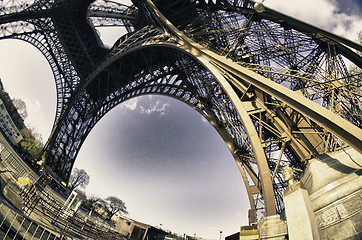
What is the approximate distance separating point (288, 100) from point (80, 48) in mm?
27316

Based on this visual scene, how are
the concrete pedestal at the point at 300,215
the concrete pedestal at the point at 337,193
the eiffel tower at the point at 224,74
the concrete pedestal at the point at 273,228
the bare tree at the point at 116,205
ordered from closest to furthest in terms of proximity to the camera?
the concrete pedestal at the point at 300,215 < the concrete pedestal at the point at 337,193 < the concrete pedestal at the point at 273,228 < the eiffel tower at the point at 224,74 < the bare tree at the point at 116,205

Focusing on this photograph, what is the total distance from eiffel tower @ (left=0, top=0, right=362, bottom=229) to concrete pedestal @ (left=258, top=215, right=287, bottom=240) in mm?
322

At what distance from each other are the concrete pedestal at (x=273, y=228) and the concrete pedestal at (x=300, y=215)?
0.53 meters

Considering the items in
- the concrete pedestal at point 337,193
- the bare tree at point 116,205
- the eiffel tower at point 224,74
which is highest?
the eiffel tower at point 224,74

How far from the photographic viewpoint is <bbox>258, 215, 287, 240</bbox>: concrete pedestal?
15.8 feet

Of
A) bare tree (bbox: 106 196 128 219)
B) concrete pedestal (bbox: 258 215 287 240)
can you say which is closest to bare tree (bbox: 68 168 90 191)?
bare tree (bbox: 106 196 128 219)

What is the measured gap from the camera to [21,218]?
6.44 metres

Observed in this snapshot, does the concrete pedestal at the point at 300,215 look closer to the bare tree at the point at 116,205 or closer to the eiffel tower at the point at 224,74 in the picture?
the eiffel tower at the point at 224,74

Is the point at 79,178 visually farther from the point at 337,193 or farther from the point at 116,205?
the point at 337,193

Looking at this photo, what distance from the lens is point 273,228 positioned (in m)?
5.02

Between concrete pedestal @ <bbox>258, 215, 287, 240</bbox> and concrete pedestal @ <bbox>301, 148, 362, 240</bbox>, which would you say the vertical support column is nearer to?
concrete pedestal @ <bbox>258, 215, 287, 240</bbox>

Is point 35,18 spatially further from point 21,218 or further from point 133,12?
point 21,218

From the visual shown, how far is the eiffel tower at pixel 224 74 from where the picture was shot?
6.67 m

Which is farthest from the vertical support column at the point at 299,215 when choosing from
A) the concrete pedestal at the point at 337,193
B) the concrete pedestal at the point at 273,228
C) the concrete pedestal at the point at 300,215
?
the concrete pedestal at the point at 337,193
